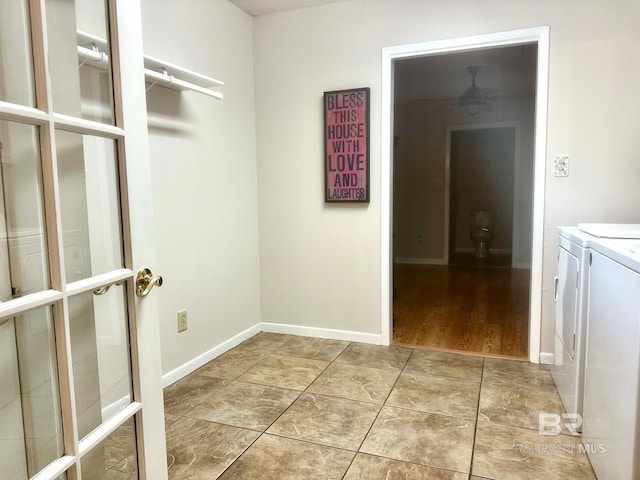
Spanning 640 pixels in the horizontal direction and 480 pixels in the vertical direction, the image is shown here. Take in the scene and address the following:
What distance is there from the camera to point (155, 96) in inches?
87.3

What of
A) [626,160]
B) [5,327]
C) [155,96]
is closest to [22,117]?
[5,327]

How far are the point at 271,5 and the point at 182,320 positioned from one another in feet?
7.03

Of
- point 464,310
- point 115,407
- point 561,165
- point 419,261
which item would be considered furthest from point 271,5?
point 419,261

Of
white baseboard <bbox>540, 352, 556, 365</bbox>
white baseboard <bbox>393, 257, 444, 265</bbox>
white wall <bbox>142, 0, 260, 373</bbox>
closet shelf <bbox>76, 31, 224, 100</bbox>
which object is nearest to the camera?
closet shelf <bbox>76, 31, 224, 100</bbox>

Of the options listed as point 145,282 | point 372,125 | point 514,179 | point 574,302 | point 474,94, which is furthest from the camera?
point 514,179

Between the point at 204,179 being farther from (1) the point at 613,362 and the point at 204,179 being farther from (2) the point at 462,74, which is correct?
(2) the point at 462,74

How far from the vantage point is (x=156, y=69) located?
6.95 ft

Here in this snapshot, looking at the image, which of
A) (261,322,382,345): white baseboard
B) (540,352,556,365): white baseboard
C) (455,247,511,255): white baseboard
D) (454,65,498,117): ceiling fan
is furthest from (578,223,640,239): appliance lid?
(455,247,511,255): white baseboard

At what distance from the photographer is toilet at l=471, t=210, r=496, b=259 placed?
639cm

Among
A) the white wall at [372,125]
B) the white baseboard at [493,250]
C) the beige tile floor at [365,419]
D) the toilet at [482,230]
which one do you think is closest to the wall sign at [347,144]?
A: the white wall at [372,125]

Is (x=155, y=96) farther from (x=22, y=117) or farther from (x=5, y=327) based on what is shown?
(x=5, y=327)

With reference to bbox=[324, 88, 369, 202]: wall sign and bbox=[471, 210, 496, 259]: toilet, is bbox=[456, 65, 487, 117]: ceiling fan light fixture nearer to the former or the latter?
bbox=[324, 88, 369, 202]: wall sign

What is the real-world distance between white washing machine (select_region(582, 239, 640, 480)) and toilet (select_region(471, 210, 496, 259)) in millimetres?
4868

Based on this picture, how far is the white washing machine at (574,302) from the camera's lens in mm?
1764
